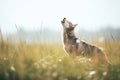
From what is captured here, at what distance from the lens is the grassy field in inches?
258

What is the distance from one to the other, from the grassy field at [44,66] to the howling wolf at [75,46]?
0.37 meters

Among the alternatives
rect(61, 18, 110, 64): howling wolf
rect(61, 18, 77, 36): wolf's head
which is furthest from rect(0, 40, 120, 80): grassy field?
rect(61, 18, 77, 36): wolf's head

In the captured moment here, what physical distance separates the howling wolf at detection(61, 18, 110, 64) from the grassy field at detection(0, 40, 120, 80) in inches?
14.5

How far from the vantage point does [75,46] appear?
891 cm

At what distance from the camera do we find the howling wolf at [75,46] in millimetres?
8547

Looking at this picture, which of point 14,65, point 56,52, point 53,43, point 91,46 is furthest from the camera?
point 53,43

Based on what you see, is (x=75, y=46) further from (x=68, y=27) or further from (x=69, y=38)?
(x=68, y=27)

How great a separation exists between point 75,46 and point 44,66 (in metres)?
2.21

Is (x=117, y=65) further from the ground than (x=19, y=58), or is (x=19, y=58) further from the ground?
(x=19, y=58)

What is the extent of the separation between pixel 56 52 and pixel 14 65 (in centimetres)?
164

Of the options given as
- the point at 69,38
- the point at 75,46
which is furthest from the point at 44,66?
the point at 69,38

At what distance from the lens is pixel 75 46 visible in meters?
8.91

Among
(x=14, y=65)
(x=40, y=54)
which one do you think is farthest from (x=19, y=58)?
(x=40, y=54)

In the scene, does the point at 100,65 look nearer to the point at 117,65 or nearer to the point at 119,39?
the point at 117,65
